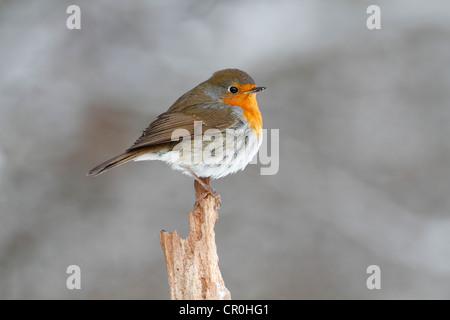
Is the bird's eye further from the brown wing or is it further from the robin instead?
the brown wing

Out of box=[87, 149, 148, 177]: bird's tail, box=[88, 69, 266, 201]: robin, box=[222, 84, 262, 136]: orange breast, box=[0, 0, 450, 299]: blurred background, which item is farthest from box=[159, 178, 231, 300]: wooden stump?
box=[0, 0, 450, 299]: blurred background

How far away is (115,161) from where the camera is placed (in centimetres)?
334

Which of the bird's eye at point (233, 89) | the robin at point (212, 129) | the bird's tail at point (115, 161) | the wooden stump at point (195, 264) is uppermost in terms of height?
the bird's eye at point (233, 89)

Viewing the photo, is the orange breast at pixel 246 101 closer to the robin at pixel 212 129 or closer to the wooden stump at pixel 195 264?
the robin at pixel 212 129

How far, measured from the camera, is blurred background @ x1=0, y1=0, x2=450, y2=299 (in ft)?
16.1

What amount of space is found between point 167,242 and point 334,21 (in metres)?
3.75

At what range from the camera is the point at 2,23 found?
531cm

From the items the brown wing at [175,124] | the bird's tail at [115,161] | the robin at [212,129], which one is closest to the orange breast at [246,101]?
the robin at [212,129]

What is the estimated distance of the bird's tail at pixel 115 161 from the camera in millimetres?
3309

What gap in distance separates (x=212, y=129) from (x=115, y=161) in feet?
2.32

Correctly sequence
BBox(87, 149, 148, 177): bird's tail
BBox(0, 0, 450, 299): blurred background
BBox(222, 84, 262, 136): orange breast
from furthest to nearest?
BBox(0, 0, 450, 299): blurred background
BBox(222, 84, 262, 136): orange breast
BBox(87, 149, 148, 177): bird's tail

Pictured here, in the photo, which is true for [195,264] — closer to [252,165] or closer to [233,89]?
[233,89]

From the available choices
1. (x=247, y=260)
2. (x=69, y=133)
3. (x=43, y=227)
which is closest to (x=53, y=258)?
(x=43, y=227)

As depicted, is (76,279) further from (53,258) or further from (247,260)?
(247,260)
